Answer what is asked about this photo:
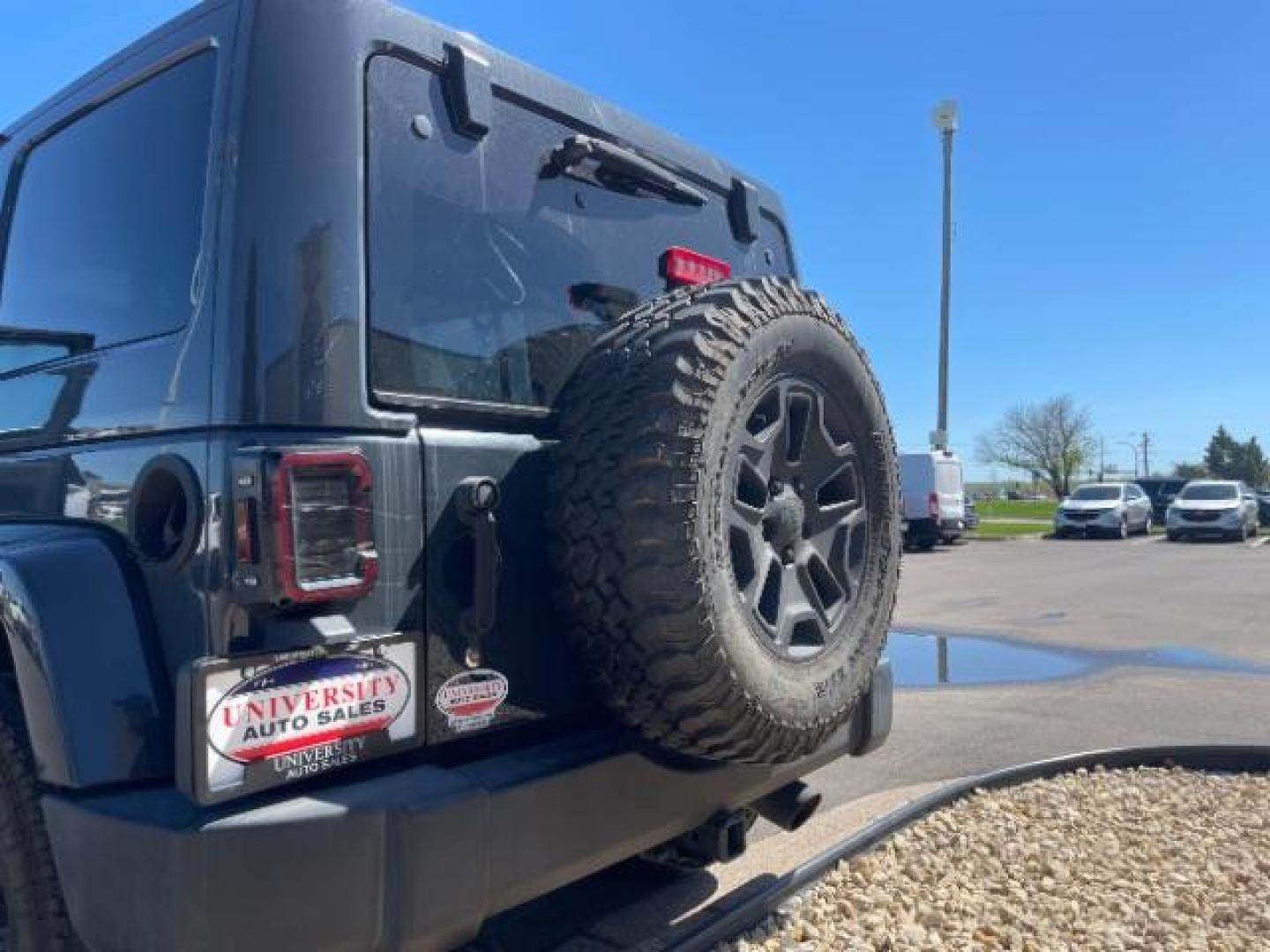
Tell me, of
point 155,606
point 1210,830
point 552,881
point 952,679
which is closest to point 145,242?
point 155,606

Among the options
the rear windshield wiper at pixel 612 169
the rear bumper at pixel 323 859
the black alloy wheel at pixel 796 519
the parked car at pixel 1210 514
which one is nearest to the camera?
the rear bumper at pixel 323 859

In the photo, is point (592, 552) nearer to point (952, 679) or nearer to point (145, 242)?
point (145, 242)

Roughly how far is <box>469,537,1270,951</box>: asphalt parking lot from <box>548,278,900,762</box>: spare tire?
1074mm

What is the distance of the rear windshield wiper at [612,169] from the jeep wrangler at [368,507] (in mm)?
21

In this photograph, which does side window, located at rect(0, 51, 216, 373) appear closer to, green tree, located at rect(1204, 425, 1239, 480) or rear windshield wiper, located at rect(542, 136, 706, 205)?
rear windshield wiper, located at rect(542, 136, 706, 205)

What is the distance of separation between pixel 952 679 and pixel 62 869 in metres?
6.44

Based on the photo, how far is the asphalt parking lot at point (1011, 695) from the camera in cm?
337

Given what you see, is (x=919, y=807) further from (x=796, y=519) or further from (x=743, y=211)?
(x=743, y=211)

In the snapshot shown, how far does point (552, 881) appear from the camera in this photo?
2199 millimetres

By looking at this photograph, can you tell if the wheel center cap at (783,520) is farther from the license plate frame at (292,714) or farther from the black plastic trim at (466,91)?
the black plastic trim at (466,91)

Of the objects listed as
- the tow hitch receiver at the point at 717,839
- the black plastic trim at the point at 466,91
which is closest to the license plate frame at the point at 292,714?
the tow hitch receiver at the point at 717,839

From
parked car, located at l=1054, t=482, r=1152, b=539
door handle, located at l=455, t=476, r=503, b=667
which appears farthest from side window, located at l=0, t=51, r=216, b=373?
parked car, located at l=1054, t=482, r=1152, b=539

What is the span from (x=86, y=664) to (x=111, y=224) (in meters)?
1.07

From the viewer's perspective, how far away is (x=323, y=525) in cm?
189
